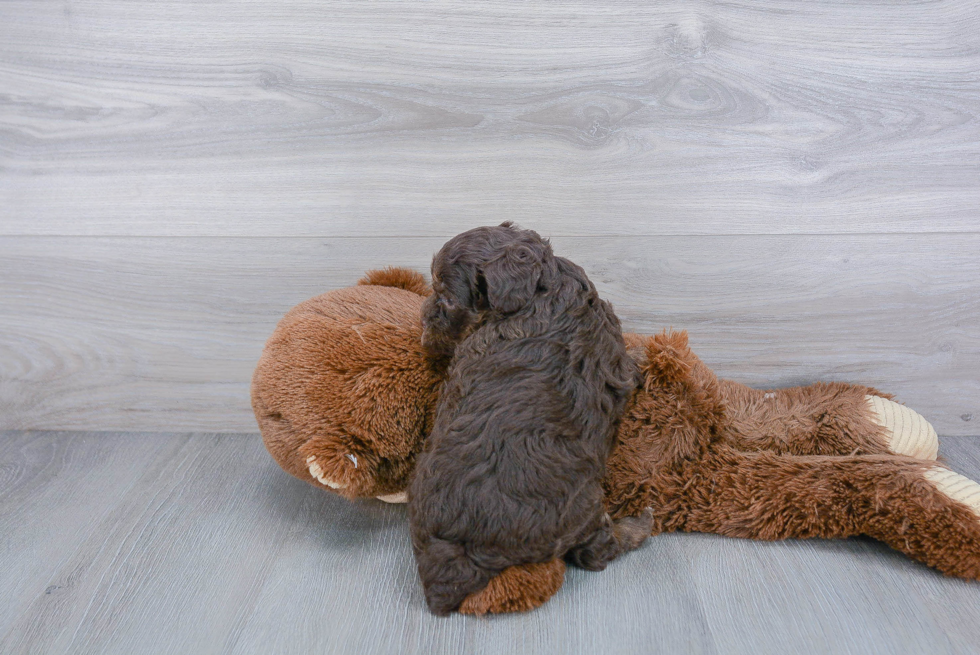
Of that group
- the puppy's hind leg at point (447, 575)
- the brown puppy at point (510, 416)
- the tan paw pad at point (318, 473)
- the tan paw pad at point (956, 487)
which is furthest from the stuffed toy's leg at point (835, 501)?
the tan paw pad at point (318, 473)

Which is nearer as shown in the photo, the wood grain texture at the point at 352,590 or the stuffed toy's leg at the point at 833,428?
the wood grain texture at the point at 352,590

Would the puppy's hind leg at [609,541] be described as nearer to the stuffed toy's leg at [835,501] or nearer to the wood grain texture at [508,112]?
the stuffed toy's leg at [835,501]

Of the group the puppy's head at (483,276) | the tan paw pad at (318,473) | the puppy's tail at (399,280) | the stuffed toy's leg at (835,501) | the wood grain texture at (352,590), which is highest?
the puppy's head at (483,276)

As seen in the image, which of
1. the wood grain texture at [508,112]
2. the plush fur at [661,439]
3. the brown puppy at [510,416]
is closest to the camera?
the brown puppy at [510,416]

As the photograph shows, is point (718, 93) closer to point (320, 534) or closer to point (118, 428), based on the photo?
point (320, 534)

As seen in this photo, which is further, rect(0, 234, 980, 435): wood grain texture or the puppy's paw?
rect(0, 234, 980, 435): wood grain texture

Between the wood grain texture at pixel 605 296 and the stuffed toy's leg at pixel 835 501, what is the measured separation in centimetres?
28

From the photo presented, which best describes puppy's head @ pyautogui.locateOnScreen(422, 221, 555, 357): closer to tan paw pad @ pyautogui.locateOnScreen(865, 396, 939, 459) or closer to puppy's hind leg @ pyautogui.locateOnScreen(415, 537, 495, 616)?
puppy's hind leg @ pyautogui.locateOnScreen(415, 537, 495, 616)

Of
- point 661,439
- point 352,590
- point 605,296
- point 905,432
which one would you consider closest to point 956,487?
point 905,432

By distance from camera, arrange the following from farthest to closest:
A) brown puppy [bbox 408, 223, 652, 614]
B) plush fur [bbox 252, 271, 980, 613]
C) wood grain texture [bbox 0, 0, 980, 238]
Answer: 1. wood grain texture [bbox 0, 0, 980, 238]
2. plush fur [bbox 252, 271, 980, 613]
3. brown puppy [bbox 408, 223, 652, 614]

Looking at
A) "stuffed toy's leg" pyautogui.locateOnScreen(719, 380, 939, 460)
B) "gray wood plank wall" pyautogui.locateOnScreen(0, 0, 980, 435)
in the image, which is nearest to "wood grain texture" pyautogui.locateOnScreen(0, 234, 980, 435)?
"gray wood plank wall" pyautogui.locateOnScreen(0, 0, 980, 435)

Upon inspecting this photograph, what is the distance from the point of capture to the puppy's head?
793 millimetres

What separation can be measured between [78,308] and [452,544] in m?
0.86

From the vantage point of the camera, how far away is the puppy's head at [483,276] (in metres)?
0.79
